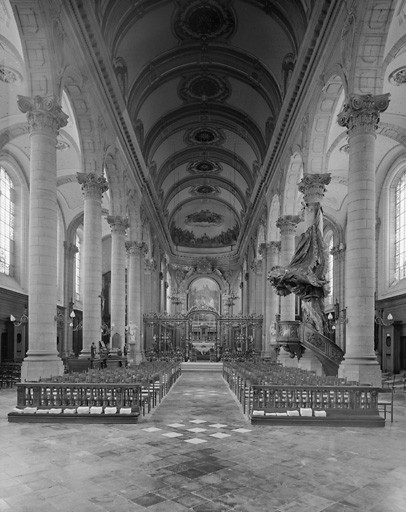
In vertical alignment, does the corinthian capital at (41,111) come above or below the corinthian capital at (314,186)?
above

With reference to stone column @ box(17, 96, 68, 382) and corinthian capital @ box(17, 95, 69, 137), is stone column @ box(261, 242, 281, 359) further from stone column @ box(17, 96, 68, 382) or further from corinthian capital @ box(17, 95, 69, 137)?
corinthian capital @ box(17, 95, 69, 137)

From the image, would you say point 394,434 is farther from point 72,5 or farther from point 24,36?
point 72,5

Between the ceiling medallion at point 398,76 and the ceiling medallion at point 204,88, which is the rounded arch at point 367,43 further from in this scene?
the ceiling medallion at point 204,88

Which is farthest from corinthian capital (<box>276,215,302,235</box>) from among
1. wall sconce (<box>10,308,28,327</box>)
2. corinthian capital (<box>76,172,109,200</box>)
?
wall sconce (<box>10,308,28,327</box>)

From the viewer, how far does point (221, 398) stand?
1684 centimetres

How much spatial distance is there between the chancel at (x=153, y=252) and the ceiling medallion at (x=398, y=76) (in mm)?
367

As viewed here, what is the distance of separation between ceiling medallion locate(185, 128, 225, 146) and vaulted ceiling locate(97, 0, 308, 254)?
0.26 feet

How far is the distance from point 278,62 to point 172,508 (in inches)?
932

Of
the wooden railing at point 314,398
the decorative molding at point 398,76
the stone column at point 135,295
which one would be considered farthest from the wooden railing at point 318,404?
the stone column at point 135,295

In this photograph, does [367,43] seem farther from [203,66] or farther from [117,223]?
[203,66]

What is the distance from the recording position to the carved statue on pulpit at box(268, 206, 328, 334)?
1952cm

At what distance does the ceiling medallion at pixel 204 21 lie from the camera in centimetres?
2364

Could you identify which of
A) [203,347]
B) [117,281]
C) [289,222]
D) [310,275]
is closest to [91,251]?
[117,281]

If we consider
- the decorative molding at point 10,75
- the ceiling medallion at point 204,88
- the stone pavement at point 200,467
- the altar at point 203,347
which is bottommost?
the altar at point 203,347
